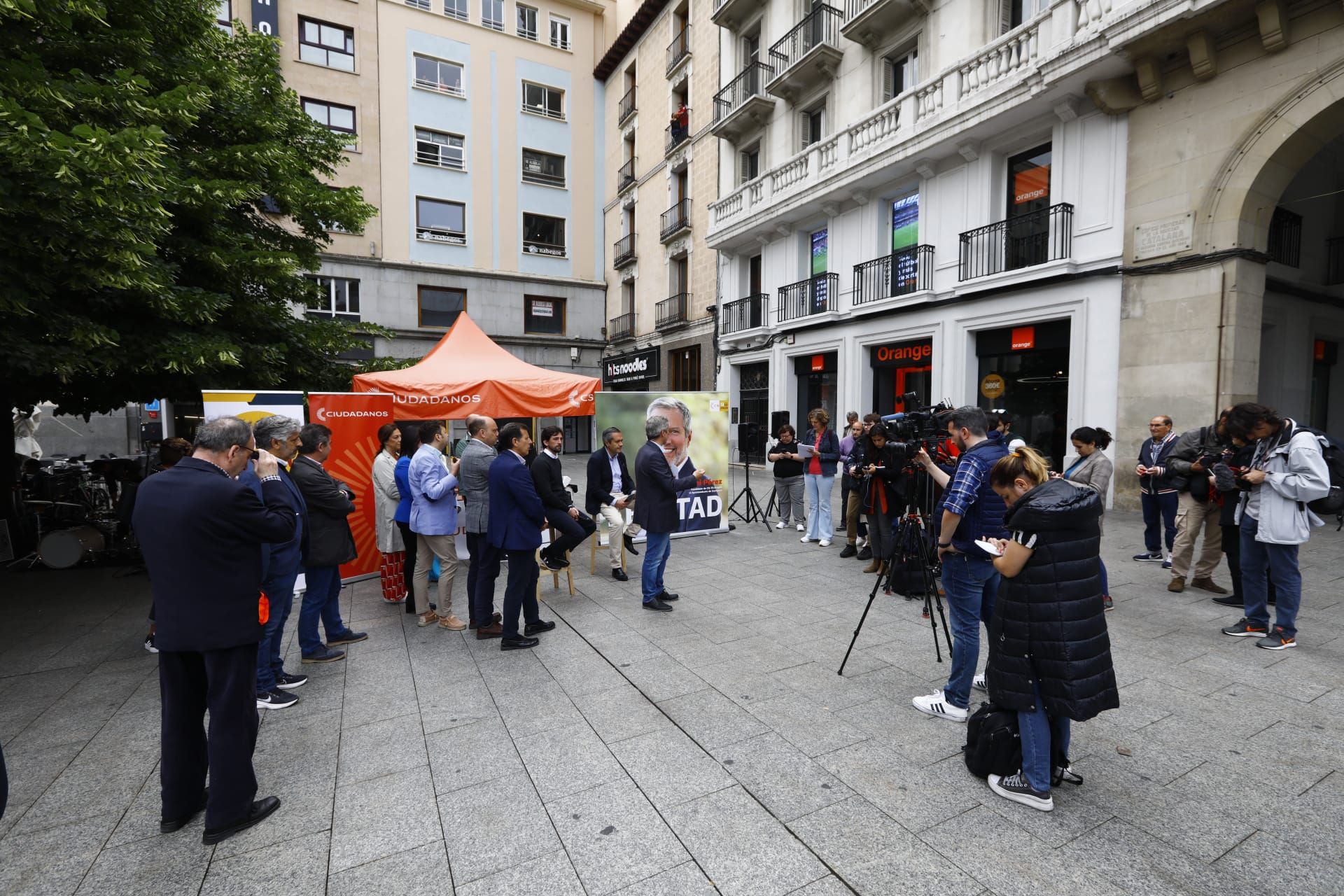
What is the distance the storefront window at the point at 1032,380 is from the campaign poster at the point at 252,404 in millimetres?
11672

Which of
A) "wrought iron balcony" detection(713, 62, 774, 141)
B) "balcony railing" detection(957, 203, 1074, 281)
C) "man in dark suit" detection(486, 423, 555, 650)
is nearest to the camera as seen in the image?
"man in dark suit" detection(486, 423, 555, 650)

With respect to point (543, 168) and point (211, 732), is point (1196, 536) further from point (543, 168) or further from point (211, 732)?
point (543, 168)

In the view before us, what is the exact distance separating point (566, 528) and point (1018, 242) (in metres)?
11.7

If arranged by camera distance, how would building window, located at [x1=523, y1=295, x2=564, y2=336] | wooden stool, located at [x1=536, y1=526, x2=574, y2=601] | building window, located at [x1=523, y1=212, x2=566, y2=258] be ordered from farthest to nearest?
building window, located at [x1=523, y1=295, x2=564, y2=336], building window, located at [x1=523, y1=212, x2=566, y2=258], wooden stool, located at [x1=536, y1=526, x2=574, y2=601]

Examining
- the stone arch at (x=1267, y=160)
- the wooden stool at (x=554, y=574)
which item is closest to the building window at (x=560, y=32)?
the stone arch at (x=1267, y=160)

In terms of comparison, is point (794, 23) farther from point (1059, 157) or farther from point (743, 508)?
point (743, 508)

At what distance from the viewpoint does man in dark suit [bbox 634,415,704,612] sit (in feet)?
19.8

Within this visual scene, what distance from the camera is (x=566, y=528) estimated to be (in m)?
5.73

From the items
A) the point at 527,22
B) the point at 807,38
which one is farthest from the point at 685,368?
the point at 527,22

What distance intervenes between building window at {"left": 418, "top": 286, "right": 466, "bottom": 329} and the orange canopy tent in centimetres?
1607

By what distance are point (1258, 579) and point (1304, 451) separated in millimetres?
1093

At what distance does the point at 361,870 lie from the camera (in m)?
2.60

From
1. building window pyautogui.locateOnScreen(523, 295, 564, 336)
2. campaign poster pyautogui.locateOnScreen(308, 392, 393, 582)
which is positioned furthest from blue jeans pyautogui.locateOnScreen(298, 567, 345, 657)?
building window pyautogui.locateOnScreen(523, 295, 564, 336)

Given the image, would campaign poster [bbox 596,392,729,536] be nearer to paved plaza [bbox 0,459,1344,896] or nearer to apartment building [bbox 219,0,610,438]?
paved plaza [bbox 0,459,1344,896]
